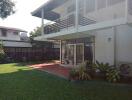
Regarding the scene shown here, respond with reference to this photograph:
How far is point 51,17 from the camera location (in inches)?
905

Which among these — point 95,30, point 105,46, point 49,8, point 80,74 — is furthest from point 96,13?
point 49,8

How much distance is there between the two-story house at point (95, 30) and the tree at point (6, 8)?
2.71 metres

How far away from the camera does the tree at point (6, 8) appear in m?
16.6

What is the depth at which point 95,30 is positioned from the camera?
1223cm

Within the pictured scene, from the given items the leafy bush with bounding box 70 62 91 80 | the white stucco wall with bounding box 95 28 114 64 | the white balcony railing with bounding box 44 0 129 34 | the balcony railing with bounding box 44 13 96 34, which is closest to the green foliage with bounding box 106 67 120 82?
the leafy bush with bounding box 70 62 91 80

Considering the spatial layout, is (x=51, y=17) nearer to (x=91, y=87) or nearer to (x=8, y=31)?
(x=91, y=87)

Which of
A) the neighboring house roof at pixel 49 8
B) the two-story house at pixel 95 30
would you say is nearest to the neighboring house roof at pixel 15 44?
the neighboring house roof at pixel 49 8

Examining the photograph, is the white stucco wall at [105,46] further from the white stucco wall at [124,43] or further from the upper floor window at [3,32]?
the upper floor window at [3,32]

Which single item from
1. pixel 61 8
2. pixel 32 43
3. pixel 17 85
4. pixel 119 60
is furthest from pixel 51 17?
pixel 17 85

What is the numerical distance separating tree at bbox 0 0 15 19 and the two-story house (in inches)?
107

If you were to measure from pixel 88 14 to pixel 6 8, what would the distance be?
281 inches

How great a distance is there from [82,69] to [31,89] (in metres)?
3.81

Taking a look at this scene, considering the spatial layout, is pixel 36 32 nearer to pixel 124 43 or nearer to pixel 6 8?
pixel 6 8

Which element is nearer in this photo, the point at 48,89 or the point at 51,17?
the point at 48,89
